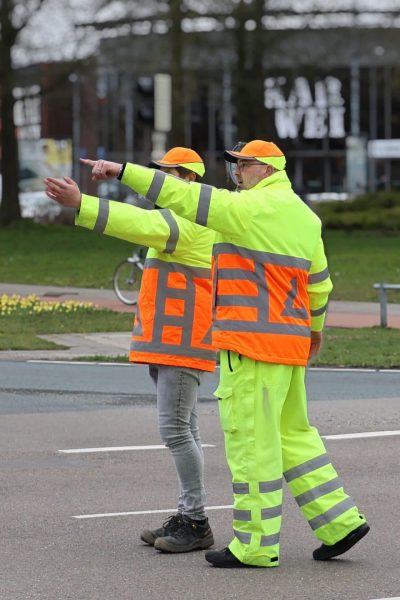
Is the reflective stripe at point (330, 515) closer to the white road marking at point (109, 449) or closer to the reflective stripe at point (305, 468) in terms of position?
the reflective stripe at point (305, 468)

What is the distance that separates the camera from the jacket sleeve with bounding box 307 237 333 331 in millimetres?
6789

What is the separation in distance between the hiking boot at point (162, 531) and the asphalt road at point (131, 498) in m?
0.06

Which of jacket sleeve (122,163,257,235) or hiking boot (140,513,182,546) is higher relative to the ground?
jacket sleeve (122,163,257,235)

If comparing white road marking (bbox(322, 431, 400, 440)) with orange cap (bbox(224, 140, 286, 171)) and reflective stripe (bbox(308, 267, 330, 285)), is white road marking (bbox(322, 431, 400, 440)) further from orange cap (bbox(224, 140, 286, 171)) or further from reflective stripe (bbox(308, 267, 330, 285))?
orange cap (bbox(224, 140, 286, 171))

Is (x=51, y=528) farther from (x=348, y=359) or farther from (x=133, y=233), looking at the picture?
(x=348, y=359)

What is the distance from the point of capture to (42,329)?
1803 centimetres

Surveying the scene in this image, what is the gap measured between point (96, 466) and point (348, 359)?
21.7 ft

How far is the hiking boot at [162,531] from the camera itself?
23.1ft

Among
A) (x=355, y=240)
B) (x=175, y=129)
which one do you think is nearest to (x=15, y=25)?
(x=175, y=129)

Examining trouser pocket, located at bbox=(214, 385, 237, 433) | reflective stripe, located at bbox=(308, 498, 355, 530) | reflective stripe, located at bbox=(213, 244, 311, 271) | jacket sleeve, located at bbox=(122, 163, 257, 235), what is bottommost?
Answer: reflective stripe, located at bbox=(308, 498, 355, 530)

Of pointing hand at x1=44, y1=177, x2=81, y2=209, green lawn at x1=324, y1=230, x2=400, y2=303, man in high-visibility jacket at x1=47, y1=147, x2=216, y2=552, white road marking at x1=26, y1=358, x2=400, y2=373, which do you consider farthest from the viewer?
green lawn at x1=324, y1=230, x2=400, y2=303

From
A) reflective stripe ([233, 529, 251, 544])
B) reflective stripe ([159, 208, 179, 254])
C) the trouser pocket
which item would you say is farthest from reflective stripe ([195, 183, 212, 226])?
reflective stripe ([233, 529, 251, 544])

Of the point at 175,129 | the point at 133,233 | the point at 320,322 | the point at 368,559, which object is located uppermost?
the point at 175,129

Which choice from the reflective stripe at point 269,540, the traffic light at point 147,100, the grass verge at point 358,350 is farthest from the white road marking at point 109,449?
the traffic light at point 147,100
